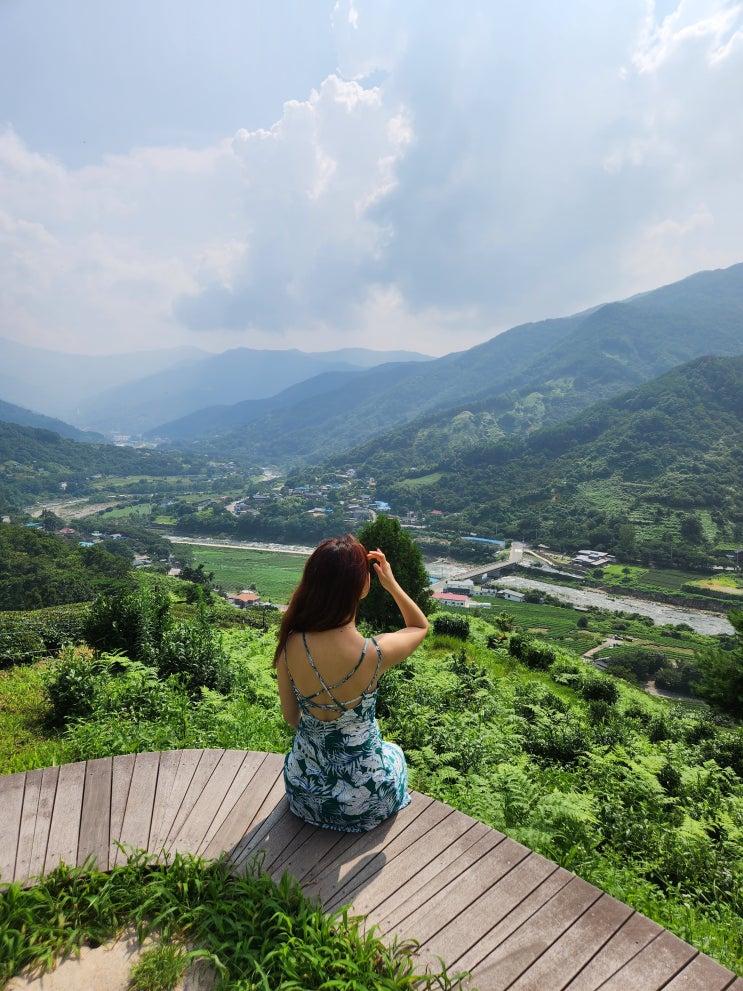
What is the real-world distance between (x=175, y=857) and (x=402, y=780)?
122 centimetres

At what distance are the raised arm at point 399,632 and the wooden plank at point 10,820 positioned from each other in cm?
210

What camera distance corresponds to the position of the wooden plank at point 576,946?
6.36ft

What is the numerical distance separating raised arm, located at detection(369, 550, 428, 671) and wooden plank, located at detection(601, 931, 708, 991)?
1447mm

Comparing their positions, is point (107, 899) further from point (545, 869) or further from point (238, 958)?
point (545, 869)

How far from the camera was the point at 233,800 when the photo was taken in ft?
9.73

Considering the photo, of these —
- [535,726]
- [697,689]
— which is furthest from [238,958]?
[697,689]

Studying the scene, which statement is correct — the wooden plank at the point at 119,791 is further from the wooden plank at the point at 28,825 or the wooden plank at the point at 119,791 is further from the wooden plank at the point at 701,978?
the wooden plank at the point at 701,978

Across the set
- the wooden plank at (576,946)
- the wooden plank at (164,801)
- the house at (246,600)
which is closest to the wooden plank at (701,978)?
the wooden plank at (576,946)

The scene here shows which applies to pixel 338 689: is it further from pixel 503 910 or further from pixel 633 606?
pixel 633 606

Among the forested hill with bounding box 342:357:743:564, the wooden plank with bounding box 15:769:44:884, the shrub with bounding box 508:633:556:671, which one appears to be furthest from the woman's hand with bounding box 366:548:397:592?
the forested hill with bounding box 342:357:743:564

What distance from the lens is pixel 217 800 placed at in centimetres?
297

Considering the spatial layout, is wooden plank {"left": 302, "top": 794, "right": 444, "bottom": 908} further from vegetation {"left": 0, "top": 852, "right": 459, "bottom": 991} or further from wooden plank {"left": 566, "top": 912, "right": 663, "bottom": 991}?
wooden plank {"left": 566, "top": 912, "right": 663, "bottom": 991}

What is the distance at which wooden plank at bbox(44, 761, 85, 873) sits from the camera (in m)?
2.55

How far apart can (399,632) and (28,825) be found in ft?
7.56
